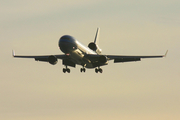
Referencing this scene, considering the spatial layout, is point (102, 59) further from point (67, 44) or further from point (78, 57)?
point (67, 44)

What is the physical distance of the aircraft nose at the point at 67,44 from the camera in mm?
94688

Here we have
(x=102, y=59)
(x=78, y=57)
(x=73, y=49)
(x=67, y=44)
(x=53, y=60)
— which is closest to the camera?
(x=67, y=44)

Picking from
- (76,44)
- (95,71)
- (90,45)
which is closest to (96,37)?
(90,45)

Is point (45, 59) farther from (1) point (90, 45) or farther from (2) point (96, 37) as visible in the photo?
(2) point (96, 37)

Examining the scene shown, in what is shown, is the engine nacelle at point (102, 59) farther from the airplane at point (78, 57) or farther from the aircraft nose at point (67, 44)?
the aircraft nose at point (67, 44)

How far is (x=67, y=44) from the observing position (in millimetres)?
94688

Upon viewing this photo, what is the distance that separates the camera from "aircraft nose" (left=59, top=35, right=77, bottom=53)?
311ft

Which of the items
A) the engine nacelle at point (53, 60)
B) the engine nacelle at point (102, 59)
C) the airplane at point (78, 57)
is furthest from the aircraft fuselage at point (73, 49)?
the engine nacelle at point (53, 60)

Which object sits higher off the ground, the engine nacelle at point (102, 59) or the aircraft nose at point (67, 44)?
the aircraft nose at point (67, 44)

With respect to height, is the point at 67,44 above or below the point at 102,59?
above

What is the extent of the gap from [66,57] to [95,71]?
433 inches

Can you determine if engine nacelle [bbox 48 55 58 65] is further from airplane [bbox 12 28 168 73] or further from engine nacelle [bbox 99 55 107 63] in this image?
engine nacelle [bbox 99 55 107 63]

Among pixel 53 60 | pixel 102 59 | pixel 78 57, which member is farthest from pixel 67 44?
pixel 102 59

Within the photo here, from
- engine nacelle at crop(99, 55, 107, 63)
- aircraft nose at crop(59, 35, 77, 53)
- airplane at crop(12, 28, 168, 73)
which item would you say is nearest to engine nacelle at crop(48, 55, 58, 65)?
airplane at crop(12, 28, 168, 73)
